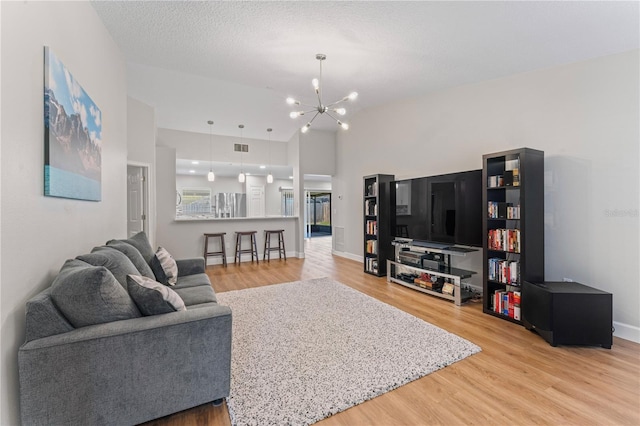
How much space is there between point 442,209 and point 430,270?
0.87 metres

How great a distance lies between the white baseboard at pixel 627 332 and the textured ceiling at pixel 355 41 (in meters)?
2.68

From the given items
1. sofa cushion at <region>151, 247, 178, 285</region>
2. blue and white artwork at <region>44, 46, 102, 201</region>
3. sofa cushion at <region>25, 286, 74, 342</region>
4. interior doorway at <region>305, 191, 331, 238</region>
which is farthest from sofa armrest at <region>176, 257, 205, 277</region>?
interior doorway at <region>305, 191, 331, 238</region>

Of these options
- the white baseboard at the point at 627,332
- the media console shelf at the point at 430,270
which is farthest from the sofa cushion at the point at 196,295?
the white baseboard at the point at 627,332

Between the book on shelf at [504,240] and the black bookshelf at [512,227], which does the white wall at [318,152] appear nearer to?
the black bookshelf at [512,227]

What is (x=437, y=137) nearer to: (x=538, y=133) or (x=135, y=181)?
(x=538, y=133)

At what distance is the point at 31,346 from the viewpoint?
128 cm

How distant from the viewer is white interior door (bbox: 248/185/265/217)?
10195mm

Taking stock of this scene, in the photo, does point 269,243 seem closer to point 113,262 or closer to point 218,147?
point 218,147

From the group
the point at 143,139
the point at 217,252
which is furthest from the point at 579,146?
the point at 143,139

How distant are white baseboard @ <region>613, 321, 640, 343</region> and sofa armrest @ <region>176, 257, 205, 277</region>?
14.4ft

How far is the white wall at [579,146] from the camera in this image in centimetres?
268

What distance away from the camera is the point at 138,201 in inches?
206

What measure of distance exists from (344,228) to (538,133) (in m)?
4.15

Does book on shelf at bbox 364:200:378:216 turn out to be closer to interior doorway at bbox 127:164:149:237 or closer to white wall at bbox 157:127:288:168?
white wall at bbox 157:127:288:168
